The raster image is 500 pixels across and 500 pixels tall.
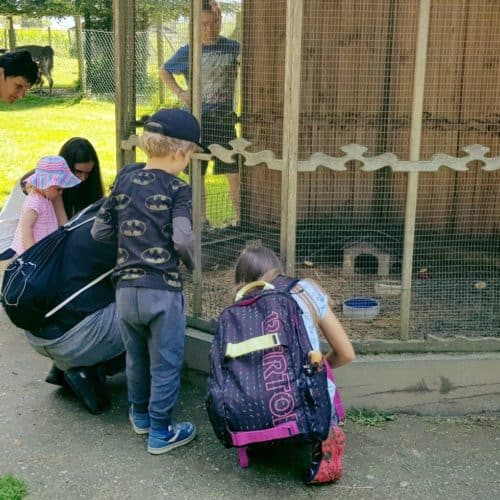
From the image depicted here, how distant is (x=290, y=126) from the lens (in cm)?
374

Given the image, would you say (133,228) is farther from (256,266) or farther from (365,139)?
(365,139)

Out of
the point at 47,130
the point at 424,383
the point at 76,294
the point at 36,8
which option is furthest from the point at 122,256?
the point at 36,8

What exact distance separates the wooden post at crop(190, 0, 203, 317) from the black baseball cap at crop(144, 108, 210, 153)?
80 centimetres

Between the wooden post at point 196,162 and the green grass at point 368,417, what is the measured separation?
3.45ft

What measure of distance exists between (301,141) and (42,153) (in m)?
7.49

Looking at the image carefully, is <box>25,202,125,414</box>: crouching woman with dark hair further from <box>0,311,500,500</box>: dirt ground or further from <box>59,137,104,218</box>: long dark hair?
<box>59,137,104,218</box>: long dark hair

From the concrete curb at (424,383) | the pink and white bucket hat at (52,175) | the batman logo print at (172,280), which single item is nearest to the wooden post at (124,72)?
the pink and white bucket hat at (52,175)

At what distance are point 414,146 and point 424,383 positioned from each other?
1249 mm

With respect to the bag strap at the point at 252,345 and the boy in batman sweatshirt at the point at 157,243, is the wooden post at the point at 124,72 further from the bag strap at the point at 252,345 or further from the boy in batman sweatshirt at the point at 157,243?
the bag strap at the point at 252,345

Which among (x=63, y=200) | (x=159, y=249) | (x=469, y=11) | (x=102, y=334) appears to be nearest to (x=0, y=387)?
(x=102, y=334)

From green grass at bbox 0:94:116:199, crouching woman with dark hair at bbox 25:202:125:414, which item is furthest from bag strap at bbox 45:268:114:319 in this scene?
green grass at bbox 0:94:116:199

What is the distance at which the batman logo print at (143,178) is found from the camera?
327 centimetres

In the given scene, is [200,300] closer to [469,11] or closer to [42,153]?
[469,11]

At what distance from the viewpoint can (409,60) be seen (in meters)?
5.36
